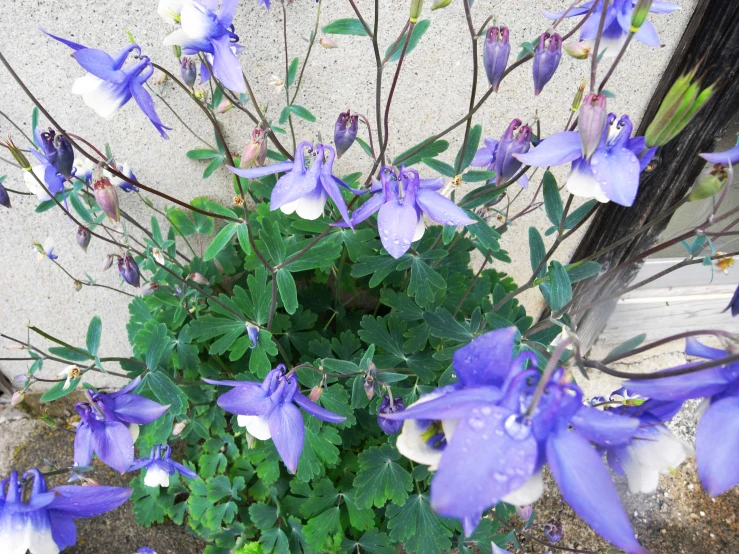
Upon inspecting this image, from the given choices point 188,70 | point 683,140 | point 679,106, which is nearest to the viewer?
point 679,106

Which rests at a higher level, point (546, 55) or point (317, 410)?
point (546, 55)

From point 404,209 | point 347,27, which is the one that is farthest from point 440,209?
point 347,27

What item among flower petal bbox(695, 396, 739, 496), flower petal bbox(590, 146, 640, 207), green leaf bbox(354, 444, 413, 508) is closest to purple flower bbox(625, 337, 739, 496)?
flower petal bbox(695, 396, 739, 496)

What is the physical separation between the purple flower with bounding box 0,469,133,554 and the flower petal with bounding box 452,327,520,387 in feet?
1.49

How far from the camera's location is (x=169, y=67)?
1155mm

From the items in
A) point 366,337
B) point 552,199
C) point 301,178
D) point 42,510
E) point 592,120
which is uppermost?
point 592,120

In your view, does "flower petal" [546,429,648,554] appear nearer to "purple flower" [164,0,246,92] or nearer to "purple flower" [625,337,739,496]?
"purple flower" [625,337,739,496]

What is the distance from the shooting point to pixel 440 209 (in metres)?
0.77

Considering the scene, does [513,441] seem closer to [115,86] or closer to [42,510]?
[42,510]

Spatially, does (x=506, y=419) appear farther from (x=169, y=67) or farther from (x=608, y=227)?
(x=608, y=227)

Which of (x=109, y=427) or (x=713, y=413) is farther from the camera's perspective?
(x=109, y=427)

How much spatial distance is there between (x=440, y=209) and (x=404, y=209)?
0.18 feet

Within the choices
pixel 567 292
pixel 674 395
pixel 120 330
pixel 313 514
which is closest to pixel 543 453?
pixel 674 395

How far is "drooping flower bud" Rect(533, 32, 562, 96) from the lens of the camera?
2.50ft
